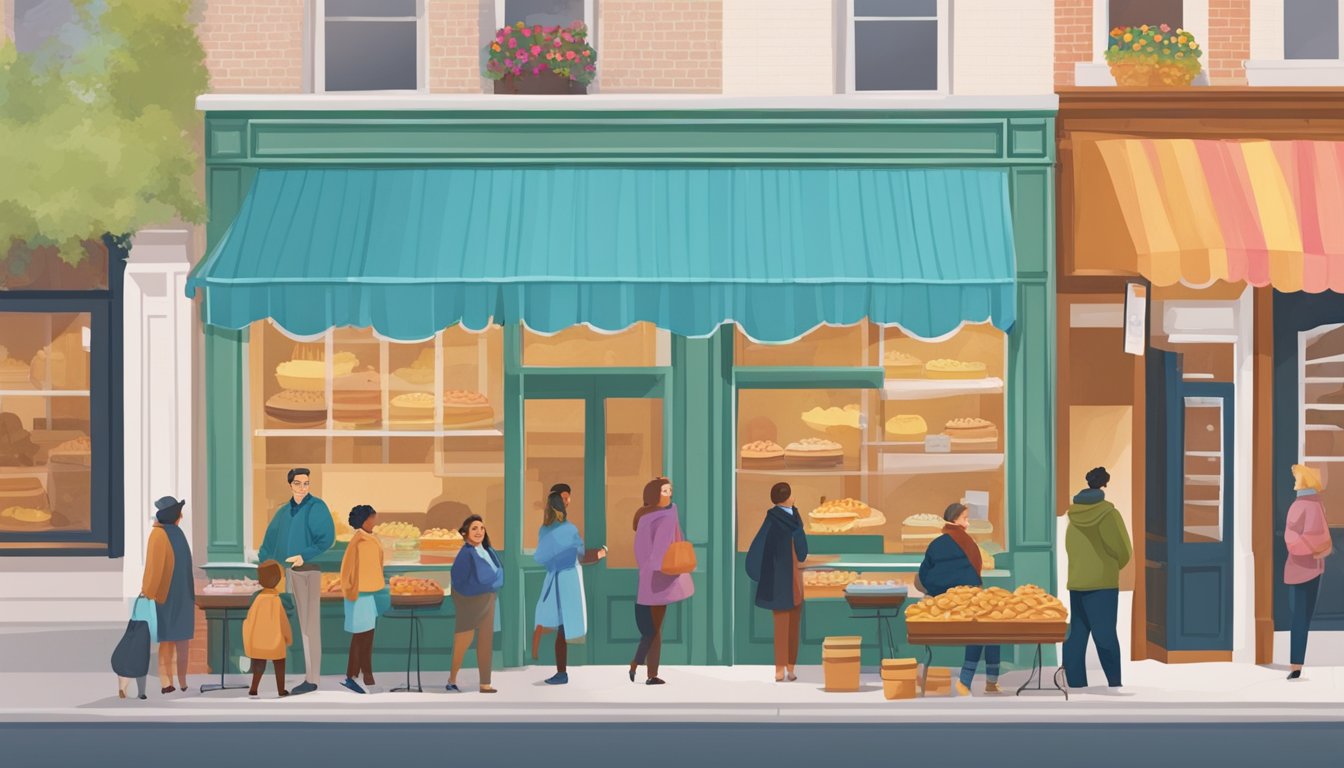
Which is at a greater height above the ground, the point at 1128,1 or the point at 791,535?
the point at 1128,1

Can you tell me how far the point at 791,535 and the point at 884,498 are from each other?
1.70 metres

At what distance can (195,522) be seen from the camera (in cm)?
1900

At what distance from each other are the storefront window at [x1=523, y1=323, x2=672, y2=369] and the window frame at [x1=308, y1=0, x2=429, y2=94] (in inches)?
111

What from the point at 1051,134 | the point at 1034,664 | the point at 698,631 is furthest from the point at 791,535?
the point at 1051,134

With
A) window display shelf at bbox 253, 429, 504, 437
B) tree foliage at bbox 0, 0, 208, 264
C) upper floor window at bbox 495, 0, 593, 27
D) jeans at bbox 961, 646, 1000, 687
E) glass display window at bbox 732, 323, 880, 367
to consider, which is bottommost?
jeans at bbox 961, 646, 1000, 687

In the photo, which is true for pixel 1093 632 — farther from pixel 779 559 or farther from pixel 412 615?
pixel 412 615

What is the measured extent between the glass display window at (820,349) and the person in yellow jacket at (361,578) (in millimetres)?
4002

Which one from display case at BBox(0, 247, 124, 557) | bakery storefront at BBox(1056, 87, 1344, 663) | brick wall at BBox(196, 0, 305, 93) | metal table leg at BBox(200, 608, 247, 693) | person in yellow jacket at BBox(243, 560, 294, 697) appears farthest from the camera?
display case at BBox(0, 247, 124, 557)

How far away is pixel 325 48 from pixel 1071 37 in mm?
7482

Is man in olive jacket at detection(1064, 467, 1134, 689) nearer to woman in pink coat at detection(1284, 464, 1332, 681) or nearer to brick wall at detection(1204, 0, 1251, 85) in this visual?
woman in pink coat at detection(1284, 464, 1332, 681)

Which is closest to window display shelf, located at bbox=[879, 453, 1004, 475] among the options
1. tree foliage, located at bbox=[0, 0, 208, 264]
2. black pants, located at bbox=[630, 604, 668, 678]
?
black pants, located at bbox=[630, 604, 668, 678]

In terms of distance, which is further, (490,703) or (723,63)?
(723,63)

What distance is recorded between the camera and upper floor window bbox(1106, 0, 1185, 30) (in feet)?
63.9

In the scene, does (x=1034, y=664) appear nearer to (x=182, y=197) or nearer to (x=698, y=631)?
(x=698, y=631)
